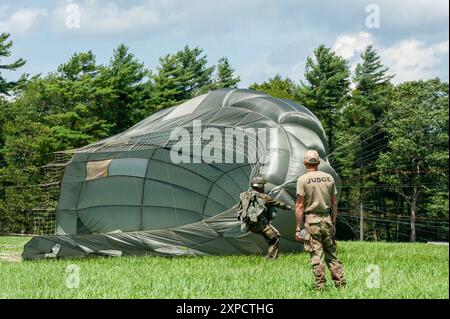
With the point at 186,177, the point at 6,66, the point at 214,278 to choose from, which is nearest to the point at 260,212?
the point at 214,278

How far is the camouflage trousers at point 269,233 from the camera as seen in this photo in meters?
12.2

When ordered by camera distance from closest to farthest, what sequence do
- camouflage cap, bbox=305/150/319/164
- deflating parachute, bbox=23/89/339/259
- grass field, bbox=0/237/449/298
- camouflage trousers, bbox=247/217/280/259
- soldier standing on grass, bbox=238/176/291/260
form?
1. grass field, bbox=0/237/449/298
2. camouflage cap, bbox=305/150/319/164
3. soldier standing on grass, bbox=238/176/291/260
4. camouflage trousers, bbox=247/217/280/259
5. deflating parachute, bbox=23/89/339/259

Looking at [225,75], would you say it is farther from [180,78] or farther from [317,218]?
[317,218]

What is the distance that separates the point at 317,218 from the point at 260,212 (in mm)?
4215

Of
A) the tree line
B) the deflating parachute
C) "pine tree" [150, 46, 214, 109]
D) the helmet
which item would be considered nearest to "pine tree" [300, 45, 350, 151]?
the tree line

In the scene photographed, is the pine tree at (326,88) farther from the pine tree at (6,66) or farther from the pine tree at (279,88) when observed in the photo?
the pine tree at (6,66)

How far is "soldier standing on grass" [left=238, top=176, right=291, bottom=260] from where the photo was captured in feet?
39.4

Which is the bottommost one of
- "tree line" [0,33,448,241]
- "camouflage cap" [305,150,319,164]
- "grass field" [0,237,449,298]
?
"grass field" [0,237,449,298]

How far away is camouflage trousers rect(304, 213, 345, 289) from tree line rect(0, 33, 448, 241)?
27344 mm

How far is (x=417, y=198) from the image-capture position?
145 feet

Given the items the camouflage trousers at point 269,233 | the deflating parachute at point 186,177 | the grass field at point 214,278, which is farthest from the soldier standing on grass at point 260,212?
the deflating parachute at point 186,177

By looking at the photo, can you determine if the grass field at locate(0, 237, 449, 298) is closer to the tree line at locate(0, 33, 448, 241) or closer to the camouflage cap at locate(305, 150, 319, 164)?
the camouflage cap at locate(305, 150, 319, 164)

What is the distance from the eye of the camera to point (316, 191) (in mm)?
7824
